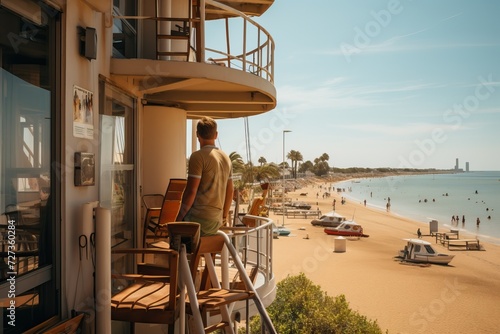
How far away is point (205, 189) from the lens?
4.09 m

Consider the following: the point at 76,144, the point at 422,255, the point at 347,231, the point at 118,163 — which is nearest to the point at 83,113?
the point at 76,144

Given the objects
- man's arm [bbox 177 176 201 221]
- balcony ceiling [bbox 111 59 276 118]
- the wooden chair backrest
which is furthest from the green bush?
man's arm [bbox 177 176 201 221]

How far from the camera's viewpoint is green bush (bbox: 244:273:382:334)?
13242mm

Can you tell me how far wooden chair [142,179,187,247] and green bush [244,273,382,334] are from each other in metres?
7.51

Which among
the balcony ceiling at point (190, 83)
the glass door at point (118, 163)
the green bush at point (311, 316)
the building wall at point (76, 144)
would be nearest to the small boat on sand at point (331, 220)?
the green bush at point (311, 316)

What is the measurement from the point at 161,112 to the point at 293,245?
27.7m

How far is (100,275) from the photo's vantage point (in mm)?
3762

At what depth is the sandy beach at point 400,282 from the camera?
18.9 meters

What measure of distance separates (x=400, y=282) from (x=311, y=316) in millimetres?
12571

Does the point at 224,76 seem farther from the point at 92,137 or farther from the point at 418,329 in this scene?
the point at 418,329

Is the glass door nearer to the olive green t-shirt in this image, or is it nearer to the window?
the window

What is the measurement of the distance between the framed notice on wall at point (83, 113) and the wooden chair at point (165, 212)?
1977 millimetres

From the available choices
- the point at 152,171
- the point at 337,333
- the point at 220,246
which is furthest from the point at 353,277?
the point at 220,246

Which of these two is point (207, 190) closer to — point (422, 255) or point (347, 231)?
point (422, 255)
